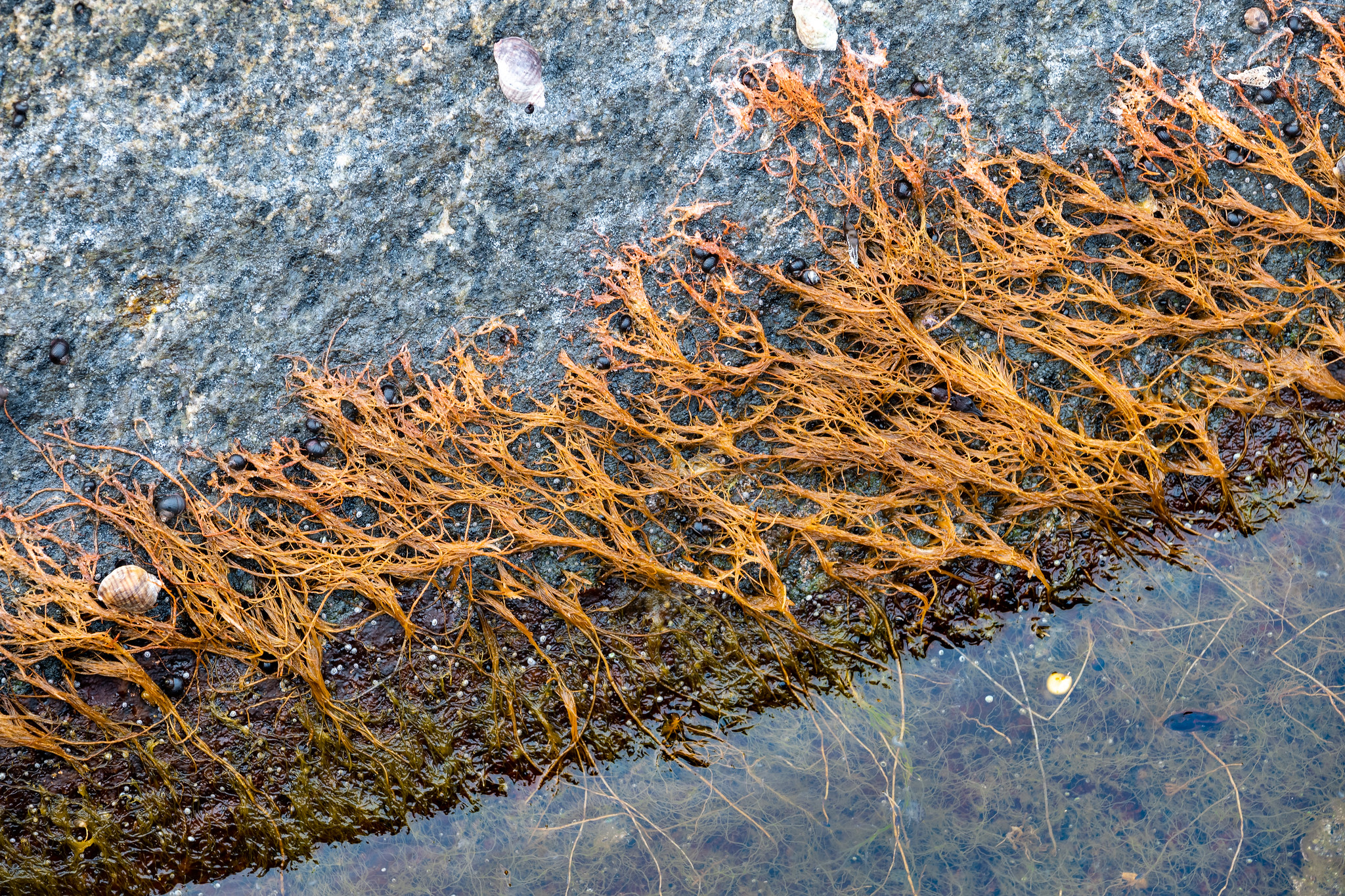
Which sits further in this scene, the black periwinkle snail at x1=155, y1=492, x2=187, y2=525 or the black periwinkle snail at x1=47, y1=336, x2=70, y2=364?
the black periwinkle snail at x1=155, y1=492, x2=187, y2=525

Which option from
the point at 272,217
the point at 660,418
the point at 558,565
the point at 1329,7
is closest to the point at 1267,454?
the point at 1329,7

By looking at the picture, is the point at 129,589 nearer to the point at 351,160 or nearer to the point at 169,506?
the point at 169,506

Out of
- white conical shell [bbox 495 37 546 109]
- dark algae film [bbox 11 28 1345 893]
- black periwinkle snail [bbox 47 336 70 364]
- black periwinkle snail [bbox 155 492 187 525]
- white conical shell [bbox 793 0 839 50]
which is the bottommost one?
dark algae film [bbox 11 28 1345 893]

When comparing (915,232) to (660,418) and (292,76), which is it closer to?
(660,418)

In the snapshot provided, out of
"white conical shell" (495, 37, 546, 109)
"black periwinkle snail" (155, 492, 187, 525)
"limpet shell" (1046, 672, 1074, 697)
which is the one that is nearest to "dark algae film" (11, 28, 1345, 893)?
"black periwinkle snail" (155, 492, 187, 525)

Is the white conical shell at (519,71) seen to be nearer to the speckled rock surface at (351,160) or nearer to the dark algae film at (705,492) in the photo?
the speckled rock surface at (351,160)

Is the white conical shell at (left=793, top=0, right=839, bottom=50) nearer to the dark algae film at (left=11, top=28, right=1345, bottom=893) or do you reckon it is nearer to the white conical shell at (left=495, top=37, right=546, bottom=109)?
the dark algae film at (left=11, top=28, right=1345, bottom=893)
